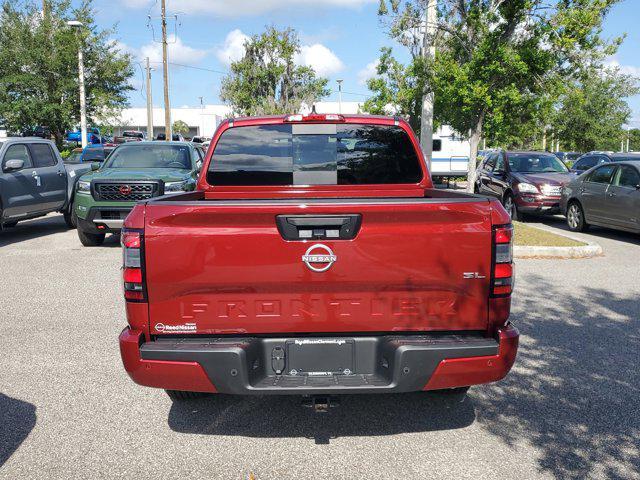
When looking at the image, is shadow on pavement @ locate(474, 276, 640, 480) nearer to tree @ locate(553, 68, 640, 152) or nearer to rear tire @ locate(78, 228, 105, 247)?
rear tire @ locate(78, 228, 105, 247)

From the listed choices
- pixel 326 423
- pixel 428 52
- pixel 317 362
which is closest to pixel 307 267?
pixel 317 362

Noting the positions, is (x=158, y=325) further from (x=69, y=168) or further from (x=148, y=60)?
(x=148, y=60)

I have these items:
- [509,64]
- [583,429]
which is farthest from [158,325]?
[509,64]

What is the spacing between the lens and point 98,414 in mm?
4320

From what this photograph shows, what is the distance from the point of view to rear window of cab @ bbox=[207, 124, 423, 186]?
15.7 feet

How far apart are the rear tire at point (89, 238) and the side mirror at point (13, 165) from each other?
1.85 metres

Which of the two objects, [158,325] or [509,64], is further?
[509,64]

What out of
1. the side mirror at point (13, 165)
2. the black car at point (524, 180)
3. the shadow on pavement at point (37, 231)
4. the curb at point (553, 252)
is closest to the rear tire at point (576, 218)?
the black car at point (524, 180)

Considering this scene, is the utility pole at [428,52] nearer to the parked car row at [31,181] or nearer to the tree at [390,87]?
the tree at [390,87]

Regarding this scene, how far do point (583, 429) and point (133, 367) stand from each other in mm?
2784

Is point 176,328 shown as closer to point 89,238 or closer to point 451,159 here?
point 89,238

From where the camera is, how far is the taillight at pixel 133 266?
3383 mm

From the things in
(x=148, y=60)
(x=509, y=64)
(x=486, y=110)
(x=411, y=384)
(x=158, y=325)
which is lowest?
(x=411, y=384)

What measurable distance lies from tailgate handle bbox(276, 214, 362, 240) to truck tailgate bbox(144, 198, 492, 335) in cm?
2
